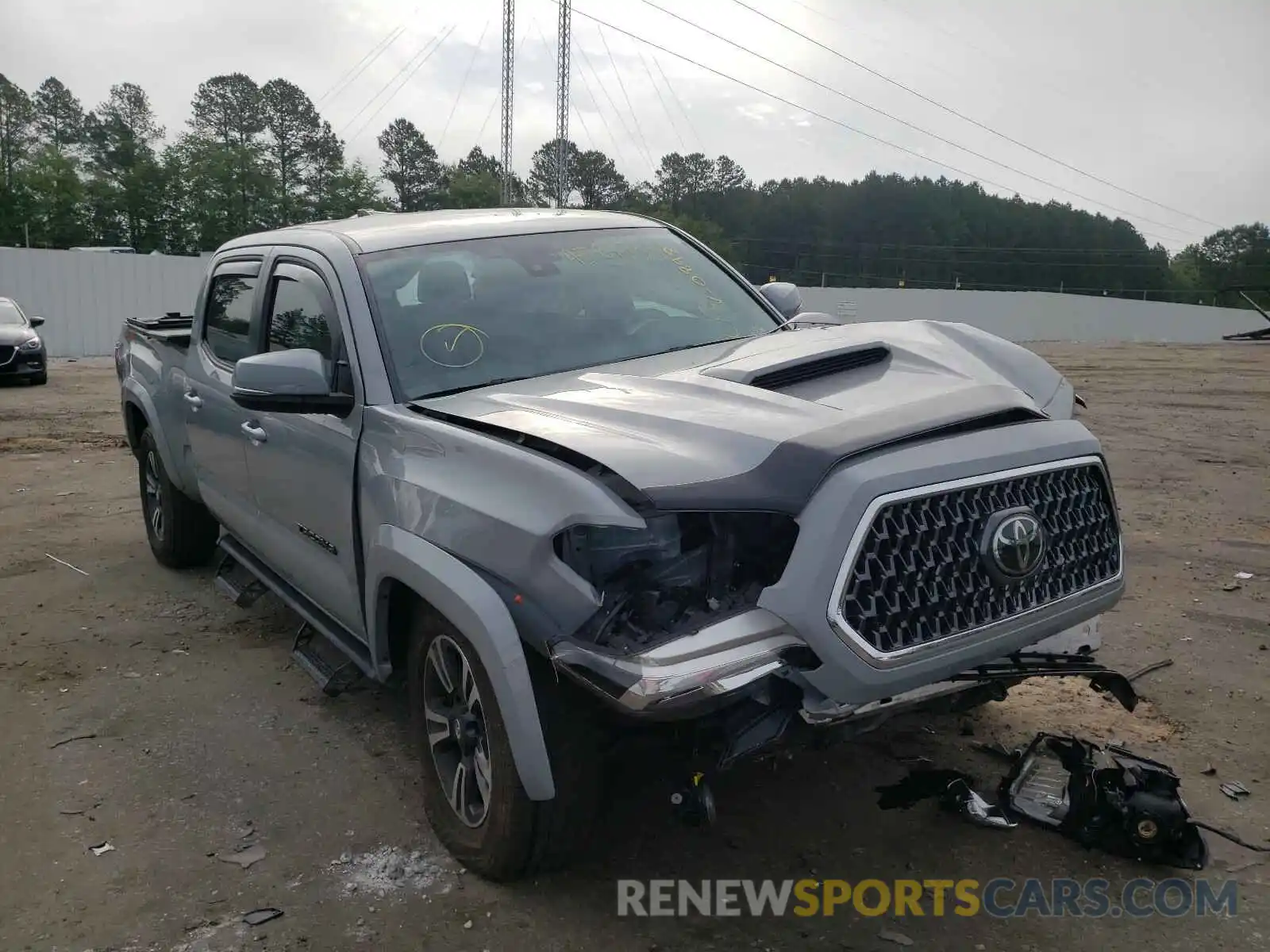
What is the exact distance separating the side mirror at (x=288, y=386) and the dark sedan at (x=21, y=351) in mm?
15424

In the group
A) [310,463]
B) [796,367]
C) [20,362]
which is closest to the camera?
[796,367]

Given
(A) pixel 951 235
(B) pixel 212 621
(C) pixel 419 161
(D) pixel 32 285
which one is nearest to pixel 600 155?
(C) pixel 419 161

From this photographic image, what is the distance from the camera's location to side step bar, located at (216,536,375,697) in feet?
12.0

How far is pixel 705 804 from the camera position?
97.7 inches

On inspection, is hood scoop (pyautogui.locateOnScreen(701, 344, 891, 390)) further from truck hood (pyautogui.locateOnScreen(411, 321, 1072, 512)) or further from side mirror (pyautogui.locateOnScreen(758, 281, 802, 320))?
side mirror (pyautogui.locateOnScreen(758, 281, 802, 320))

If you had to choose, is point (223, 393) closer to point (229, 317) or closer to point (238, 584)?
point (229, 317)

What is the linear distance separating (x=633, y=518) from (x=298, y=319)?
2188 mm

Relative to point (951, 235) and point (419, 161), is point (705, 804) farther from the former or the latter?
point (951, 235)

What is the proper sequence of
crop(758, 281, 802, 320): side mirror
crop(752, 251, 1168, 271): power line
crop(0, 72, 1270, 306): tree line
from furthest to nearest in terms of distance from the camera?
1. crop(752, 251, 1168, 271): power line
2. crop(0, 72, 1270, 306): tree line
3. crop(758, 281, 802, 320): side mirror

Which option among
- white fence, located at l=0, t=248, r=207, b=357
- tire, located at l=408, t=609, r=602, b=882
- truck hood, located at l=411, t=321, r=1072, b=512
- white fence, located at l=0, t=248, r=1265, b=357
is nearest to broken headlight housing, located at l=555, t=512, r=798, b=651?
truck hood, located at l=411, t=321, r=1072, b=512

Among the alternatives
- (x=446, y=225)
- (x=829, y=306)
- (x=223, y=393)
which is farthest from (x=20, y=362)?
(x=829, y=306)

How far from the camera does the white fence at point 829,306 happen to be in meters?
26.2

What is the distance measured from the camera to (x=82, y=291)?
2669 centimetres

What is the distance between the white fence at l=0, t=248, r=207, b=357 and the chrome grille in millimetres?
25803
